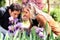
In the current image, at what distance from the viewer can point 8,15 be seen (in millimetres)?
2656

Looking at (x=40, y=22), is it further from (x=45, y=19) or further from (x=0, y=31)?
(x=0, y=31)

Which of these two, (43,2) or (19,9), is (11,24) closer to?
(19,9)

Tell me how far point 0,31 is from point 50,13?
1.61ft

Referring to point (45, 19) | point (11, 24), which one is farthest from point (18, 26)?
point (45, 19)

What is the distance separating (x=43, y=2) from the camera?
8.48ft

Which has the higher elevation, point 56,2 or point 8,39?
point 56,2

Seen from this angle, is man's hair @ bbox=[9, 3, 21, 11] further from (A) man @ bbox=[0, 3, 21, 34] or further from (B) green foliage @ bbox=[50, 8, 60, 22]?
(B) green foliage @ bbox=[50, 8, 60, 22]

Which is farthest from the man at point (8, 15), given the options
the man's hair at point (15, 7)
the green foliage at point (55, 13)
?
the green foliage at point (55, 13)

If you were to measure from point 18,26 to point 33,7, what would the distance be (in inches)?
8.7

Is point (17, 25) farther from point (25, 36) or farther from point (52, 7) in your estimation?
point (52, 7)

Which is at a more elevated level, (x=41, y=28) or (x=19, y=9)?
(x=19, y=9)

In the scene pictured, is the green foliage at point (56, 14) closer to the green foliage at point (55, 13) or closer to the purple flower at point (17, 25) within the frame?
the green foliage at point (55, 13)

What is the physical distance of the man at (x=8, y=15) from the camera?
8.67 ft

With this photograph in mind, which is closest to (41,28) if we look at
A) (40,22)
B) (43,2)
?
(40,22)
